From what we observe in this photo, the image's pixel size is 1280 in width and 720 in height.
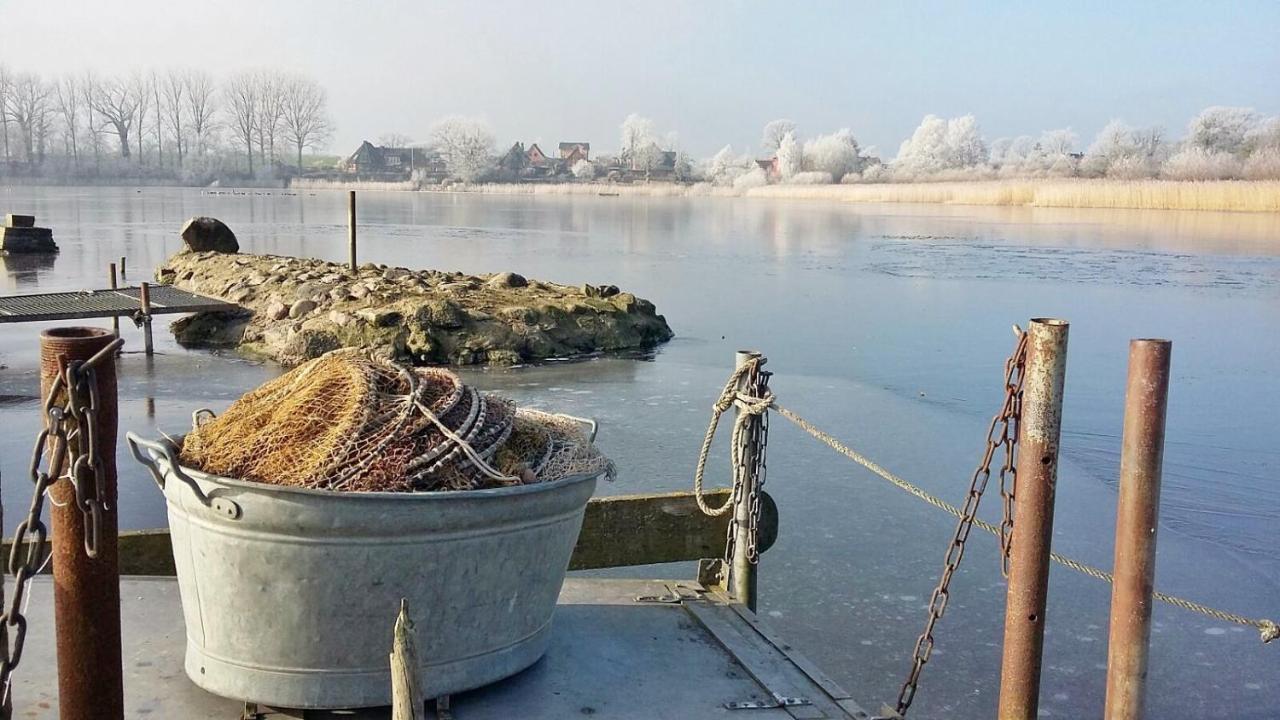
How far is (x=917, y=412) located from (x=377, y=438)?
8.70 m

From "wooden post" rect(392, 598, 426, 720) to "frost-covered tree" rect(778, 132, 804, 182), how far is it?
133564 mm

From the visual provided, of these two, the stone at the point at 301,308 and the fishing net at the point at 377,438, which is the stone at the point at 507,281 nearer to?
the stone at the point at 301,308

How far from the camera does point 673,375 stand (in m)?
13.5

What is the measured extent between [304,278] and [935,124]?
132m

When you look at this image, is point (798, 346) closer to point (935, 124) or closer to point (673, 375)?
point (673, 375)

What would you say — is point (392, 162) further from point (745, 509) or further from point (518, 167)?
point (745, 509)

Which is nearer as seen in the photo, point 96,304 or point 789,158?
point 96,304

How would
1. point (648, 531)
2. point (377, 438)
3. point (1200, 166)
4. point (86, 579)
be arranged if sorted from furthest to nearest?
point (1200, 166)
point (648, 531)
point (377, 438)
point (86, 579)

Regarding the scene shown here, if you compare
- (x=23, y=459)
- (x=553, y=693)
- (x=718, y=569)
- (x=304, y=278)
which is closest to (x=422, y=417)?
(x=553, y=693)

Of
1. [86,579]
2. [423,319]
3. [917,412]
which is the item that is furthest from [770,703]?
[423,319]

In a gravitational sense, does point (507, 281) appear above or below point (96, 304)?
above

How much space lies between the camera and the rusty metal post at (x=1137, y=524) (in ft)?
12.9

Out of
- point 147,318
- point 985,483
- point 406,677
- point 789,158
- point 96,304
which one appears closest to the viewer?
point 406,677

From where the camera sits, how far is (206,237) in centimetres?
2372
